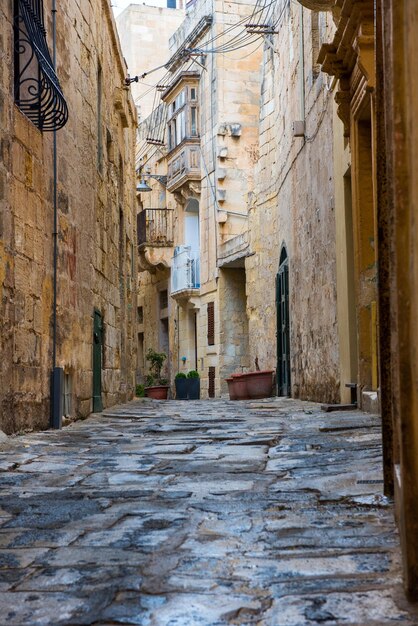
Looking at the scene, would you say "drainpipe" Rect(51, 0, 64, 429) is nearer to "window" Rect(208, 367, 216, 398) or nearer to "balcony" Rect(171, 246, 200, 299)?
"window" Rect(208, 367, 216, 398)

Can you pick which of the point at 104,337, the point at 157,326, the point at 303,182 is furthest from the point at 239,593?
the point at 157,326

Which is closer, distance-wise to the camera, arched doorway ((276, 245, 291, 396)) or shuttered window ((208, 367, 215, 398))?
arched doorway ((276, 245, 291, 396))

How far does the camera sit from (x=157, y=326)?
3098cm

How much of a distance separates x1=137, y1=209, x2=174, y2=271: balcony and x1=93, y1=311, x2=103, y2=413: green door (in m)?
17.7

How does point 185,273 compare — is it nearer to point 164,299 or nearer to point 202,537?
point 164,299

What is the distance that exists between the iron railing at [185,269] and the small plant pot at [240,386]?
1089 centimetres

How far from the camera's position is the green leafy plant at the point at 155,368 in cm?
2812

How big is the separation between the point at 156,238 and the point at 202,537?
1041 inches

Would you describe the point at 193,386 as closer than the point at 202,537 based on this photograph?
No

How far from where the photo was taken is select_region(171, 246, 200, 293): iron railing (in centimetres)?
2662

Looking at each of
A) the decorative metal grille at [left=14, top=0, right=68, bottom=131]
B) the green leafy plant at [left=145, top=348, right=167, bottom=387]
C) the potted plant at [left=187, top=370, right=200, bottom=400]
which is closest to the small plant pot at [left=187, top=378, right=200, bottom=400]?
the potted plant at [left=187, top=370, right=200, bottom=400]

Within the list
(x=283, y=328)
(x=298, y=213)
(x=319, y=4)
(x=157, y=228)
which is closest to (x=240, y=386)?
(x=283, y=328)

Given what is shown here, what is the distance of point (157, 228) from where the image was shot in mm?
29328

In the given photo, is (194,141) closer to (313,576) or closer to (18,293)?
(18,293)
